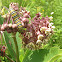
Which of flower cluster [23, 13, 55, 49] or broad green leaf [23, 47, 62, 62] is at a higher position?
flower cluster [23, 13, 55, 49]

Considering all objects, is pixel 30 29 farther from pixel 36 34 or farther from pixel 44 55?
pixel 44 55

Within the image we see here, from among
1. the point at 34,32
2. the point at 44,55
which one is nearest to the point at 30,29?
the point at 34,32

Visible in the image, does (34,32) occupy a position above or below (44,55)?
above

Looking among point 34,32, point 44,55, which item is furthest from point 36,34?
point 44,55

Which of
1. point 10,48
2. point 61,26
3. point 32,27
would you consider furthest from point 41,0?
point 32,27

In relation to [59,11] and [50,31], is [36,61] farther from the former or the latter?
[59,11]

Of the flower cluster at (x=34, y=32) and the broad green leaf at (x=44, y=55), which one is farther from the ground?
the flower cluster at (x=34, y=32)

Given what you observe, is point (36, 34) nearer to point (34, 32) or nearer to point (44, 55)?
point (34, 32)

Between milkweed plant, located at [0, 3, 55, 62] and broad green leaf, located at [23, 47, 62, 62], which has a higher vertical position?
milkweed plant, located at [0, 3, 55, 62]

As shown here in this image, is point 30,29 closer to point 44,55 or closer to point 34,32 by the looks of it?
point 34,32

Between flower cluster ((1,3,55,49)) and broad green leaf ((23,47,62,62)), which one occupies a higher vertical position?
flower cluster ((1,3,55,49))

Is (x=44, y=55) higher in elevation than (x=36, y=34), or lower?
lower

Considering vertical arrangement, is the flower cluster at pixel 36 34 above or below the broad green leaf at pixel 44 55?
above
